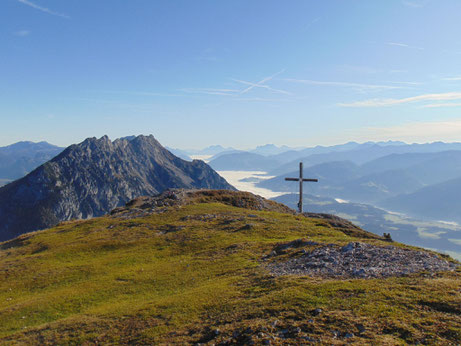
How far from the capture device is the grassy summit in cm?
1542

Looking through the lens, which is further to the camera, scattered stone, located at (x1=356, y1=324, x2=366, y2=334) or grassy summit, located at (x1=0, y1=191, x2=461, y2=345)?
grassy summit, located at (x1=0, y1=191, x2=461, y2=345)

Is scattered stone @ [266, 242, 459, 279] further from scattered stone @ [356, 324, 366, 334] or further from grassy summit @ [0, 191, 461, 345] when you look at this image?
scattered stone @ [356, 324, 366, 334]

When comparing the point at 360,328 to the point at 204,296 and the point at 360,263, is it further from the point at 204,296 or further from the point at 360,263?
the point at 204,296

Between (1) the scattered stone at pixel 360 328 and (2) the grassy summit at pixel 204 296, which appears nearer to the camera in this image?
(1) the scattered stone at pixel 360 328

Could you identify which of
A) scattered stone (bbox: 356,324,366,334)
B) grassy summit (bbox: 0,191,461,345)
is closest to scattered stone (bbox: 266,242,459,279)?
grassy summit (bbox: 0,191,461,345)

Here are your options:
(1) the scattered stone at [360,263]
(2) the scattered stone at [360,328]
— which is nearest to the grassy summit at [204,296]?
(2) the scattered stone at [360,328]

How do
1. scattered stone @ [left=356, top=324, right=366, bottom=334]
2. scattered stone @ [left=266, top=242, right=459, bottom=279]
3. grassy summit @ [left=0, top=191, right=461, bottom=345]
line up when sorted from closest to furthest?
1. scattered stone @ [left=356, top=324, right=366, bottom=334]
2. grassy summit @ [left=0, top=191, right=461, bottom=345]
3. scattered stone @ [left=266, top=242, right=459, bottom=279]

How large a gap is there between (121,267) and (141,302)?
39.5ft

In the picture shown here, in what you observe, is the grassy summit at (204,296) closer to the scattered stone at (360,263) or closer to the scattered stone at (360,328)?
the scattered stone at (360,328)

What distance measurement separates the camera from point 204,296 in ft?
73.6

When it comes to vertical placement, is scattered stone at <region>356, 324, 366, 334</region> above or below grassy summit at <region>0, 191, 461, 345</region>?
above

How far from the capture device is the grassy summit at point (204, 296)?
15.4 m

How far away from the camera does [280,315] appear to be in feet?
56.2

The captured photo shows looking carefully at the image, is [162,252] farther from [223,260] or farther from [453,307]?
[453,307]
